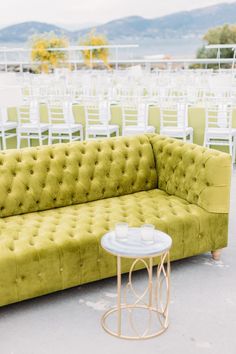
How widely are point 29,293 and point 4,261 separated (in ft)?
0.77

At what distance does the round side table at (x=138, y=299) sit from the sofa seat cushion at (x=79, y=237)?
0.27 metres

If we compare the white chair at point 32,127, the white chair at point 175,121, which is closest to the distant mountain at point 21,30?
the white chair at point 32,127

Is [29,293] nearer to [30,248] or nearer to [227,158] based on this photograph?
[30,248]

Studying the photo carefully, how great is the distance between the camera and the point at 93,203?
327 cm

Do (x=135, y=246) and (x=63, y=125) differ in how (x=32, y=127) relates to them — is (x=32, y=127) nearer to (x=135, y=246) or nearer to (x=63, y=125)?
(x=63, y=125)

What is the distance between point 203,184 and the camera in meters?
3.07

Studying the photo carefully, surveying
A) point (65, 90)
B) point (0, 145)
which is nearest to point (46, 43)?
point (65, 90)

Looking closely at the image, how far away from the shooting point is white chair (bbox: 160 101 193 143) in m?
5.88

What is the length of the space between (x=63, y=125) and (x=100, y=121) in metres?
0.51

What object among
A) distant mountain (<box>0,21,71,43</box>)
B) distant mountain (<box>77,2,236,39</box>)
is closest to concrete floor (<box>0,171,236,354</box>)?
distant mountain (<box>0,21,71,43</box>)

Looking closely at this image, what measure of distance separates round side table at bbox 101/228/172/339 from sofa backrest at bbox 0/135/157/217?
2.78 ft

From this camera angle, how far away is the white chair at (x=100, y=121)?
6270mm

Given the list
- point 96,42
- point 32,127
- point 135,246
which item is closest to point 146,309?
point 135,246

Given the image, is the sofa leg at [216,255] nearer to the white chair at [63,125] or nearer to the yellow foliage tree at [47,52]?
the white chair at [63,125]
